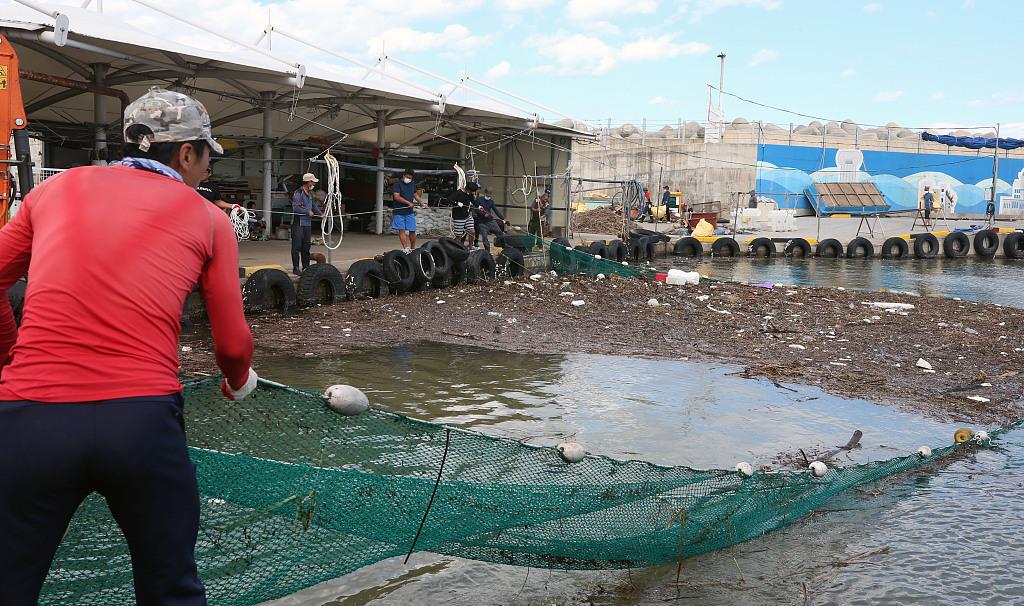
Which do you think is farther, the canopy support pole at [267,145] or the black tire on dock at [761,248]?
the black tire on dock at [761,248]

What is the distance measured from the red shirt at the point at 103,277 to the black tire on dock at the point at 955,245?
31.5m

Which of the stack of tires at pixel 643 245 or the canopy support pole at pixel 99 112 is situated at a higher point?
the canopy support pole at pixel 99 112

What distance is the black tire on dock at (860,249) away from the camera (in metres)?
28.1

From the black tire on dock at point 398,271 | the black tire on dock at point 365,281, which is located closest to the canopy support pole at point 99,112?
the black tire on dock at point 365,281

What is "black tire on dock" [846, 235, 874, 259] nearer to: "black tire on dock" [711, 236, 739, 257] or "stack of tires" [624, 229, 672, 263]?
"black tire on dock" [711, 236, 739, 257]

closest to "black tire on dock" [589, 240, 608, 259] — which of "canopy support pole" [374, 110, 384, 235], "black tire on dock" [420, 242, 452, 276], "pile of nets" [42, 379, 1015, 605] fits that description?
"canopy support pole" [374, 110, 384, 235]

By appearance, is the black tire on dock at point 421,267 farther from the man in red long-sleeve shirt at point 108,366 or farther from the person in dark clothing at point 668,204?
the person in dark clothing at point 668,204

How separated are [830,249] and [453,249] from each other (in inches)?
706

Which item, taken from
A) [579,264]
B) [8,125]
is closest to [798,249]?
[579,264]

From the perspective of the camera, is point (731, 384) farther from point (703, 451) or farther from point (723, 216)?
point (723, 216)

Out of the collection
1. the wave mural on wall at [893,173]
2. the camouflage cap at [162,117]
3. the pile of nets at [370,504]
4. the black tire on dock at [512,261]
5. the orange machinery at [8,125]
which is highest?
the wave mural on wall at [893,173]

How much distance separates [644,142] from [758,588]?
1774 inches

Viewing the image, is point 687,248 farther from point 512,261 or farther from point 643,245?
point 512,261

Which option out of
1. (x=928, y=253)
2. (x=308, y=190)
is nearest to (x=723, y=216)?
(x=928, y=253)
